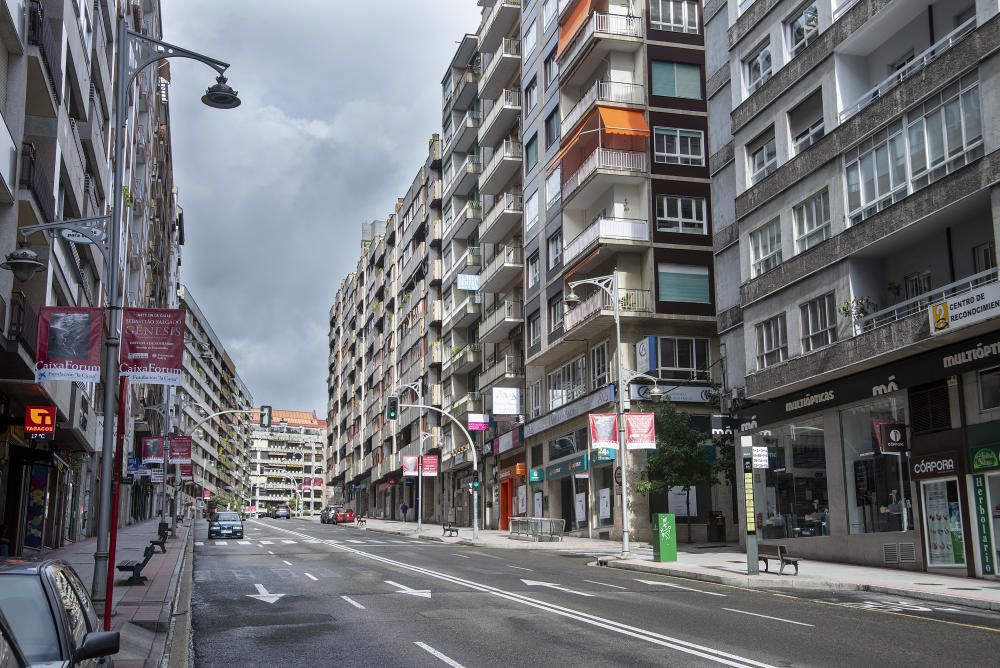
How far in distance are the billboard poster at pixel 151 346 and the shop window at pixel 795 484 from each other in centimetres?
2060

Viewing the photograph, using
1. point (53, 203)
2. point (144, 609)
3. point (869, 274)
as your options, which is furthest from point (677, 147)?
point (144, 609)

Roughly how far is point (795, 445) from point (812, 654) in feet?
62.4

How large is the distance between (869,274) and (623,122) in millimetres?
18012

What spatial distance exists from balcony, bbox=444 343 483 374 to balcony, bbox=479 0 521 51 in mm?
19608

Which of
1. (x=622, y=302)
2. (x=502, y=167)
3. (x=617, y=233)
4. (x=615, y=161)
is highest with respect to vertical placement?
(x=502, y=167)

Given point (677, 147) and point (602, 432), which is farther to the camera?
point (677, 147)

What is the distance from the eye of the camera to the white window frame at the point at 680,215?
42.1 meters

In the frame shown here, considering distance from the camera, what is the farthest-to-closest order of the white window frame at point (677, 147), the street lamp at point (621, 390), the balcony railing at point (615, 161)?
the white window frame at point (677, 147), the balcony railing at point (615, 161), the street lamp at point (621, 390)

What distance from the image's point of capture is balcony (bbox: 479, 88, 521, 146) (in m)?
56.2

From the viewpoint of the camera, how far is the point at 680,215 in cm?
4234

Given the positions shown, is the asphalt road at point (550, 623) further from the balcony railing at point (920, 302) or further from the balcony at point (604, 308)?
the balcony at point (604, 308)

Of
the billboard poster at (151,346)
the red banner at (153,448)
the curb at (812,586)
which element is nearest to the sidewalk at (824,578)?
the curb at (812,586)

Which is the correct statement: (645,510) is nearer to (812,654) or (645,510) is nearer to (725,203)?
(725,203)

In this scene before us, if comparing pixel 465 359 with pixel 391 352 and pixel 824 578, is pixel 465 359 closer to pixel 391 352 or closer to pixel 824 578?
pixel 391 352
